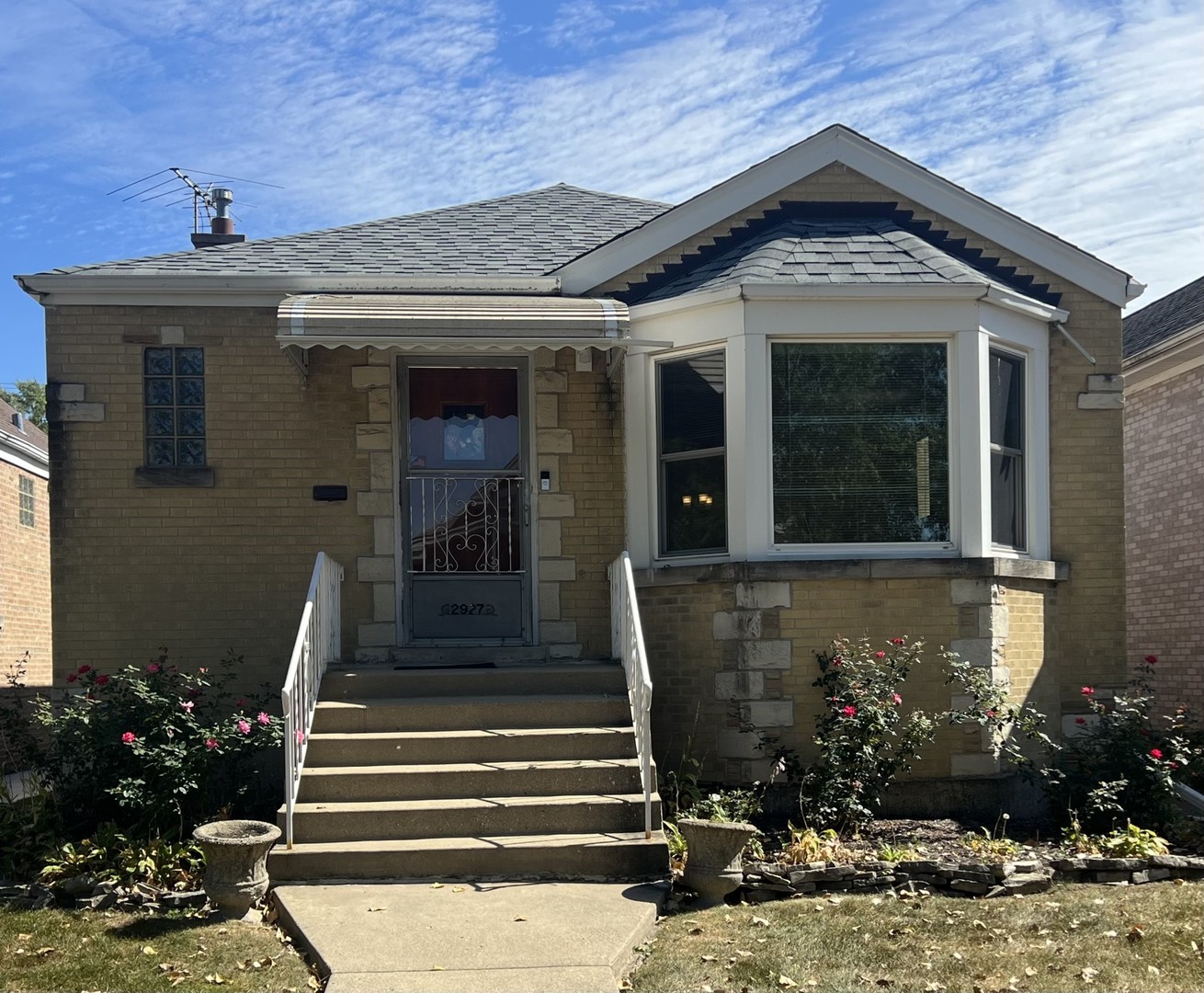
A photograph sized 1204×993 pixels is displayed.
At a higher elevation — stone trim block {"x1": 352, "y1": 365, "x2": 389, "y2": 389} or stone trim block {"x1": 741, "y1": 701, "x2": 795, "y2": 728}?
stone trim block {"x1": 352, "y1": 365, "x2": 389, "y2": 389}

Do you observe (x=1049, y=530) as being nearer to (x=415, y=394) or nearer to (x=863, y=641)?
(x=863, y=641)

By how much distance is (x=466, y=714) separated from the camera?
816 cm

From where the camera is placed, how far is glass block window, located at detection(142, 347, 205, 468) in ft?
31.5

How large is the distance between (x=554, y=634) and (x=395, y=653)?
121cm

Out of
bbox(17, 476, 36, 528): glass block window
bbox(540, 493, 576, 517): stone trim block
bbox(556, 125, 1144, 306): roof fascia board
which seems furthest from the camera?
bbox(17, 476, 36, 528): glass block window

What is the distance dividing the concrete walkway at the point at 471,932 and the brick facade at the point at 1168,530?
8363mm

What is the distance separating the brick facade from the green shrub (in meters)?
9.46

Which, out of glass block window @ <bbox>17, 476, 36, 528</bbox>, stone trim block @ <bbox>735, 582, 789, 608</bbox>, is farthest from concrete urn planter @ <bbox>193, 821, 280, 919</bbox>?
glass block window @ <bbox>17, 476, 36, 528</bbox>

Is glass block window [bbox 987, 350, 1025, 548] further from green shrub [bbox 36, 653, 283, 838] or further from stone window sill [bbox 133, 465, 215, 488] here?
stone window sill [bbox 133, 465, 215, 488]

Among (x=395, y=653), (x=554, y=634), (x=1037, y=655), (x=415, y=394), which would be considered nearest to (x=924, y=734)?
(x=1037, y=655)

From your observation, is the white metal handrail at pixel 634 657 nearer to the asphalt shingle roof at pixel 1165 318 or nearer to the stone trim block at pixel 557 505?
the stone trim block at pixel 557 505

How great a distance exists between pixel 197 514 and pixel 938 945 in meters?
6.21

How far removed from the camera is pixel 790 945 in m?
5.93

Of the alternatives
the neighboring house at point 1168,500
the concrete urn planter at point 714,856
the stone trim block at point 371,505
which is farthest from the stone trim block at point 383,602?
the neighboring house at point 1168,500
